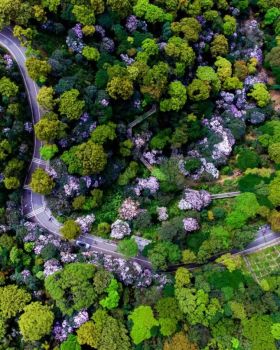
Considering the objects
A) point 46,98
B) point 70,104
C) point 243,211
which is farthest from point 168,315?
point 46,98

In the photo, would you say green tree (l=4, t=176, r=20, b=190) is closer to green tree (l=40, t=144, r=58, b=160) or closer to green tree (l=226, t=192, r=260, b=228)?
green tree (l=40, t=144, r=58, b=160)

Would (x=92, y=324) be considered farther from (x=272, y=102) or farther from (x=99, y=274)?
(x=272, y=102)

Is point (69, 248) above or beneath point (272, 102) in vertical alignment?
beneath

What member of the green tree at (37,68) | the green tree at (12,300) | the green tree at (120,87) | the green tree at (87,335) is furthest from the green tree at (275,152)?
the green tree at (12,300)

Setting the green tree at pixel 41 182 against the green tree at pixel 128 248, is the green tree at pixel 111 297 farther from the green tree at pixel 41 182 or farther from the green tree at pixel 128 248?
the green tree at pixel 41 182

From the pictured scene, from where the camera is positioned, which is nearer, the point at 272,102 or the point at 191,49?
the point at 191,49

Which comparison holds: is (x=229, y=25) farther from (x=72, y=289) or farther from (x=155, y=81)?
(x=72, y=289)

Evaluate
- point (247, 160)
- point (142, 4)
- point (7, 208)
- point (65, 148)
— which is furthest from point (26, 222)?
point (142, 4)

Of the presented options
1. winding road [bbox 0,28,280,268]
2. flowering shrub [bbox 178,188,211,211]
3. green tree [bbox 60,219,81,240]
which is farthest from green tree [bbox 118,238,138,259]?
flowering shrub [bbox 178,188,211,211]
